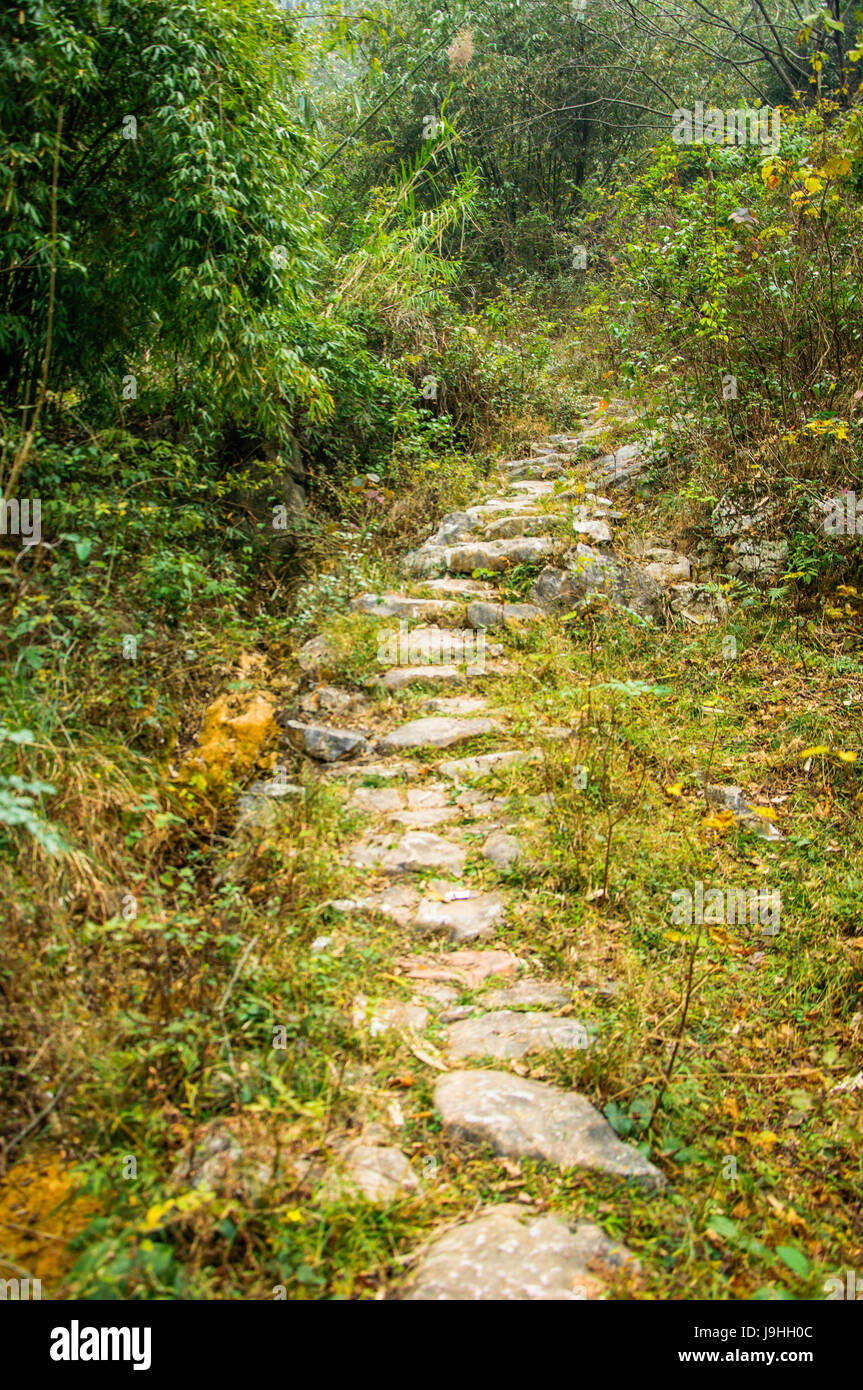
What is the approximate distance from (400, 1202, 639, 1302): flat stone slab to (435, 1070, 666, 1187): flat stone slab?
0.19 meters

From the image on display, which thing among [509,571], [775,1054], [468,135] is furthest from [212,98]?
[468,135]

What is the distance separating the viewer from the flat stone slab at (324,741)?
430cm

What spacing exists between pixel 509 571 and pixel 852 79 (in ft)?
32.6

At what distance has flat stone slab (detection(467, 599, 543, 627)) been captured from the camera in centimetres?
560

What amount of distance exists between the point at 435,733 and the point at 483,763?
401 mm

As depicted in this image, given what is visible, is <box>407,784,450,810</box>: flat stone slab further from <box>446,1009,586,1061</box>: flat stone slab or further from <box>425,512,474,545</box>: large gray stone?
<box>425,512,474,545</box>: large gray stone

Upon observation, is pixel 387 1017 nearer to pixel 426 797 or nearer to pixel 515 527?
pixel 426 797

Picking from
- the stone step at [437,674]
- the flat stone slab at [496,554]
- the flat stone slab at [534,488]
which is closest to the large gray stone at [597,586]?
the flat stone slab at [496,554]

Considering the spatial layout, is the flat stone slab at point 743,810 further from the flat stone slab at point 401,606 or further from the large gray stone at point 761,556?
the flat stone slab at point 401,606

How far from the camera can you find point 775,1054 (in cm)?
264

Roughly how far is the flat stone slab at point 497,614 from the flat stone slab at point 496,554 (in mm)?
530

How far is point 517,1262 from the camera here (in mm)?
1799
